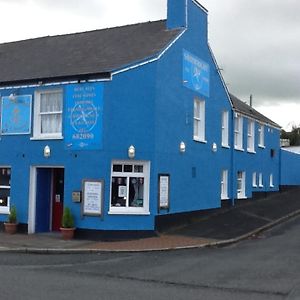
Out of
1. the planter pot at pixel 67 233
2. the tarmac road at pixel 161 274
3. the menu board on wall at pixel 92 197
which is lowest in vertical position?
the tarmac road at pixel 161 274

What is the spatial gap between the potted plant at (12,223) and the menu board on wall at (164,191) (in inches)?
204

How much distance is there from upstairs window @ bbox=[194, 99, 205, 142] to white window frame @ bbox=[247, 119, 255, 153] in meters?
7.49

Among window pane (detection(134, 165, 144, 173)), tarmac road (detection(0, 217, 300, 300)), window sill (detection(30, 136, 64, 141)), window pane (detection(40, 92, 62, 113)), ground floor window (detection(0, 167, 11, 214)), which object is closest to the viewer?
tarmac road (detection(0, 217, 300, 300))

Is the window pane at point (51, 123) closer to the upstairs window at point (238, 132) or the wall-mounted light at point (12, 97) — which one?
the wall-mounted light at point (12, 97)

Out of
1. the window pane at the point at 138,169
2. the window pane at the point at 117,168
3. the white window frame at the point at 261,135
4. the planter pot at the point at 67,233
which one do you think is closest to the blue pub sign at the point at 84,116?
the window pane at the point at 117,168

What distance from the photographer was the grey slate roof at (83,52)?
18.8 metres

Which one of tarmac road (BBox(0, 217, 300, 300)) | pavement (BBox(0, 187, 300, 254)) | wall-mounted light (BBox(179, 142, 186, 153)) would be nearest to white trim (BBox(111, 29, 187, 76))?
wall-mounted light (BBox(179, 142, 186, 153))

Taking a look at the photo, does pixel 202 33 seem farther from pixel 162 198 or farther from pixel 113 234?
pixel 113 234

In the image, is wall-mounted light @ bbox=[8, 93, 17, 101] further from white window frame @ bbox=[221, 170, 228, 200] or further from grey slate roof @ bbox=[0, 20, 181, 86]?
white window frame @ bbox=[221, 170, 228, 200]

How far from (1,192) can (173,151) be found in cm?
669

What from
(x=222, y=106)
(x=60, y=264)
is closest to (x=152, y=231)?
(x=60, y=264)

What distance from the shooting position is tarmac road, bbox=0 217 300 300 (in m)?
9.35

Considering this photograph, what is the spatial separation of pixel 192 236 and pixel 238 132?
10773mm

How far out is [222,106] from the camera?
25016mm
